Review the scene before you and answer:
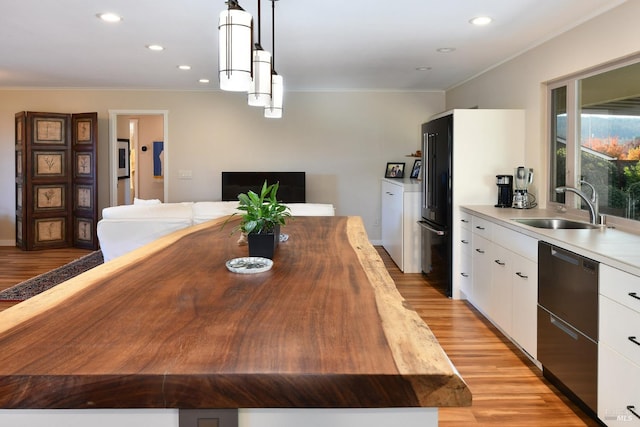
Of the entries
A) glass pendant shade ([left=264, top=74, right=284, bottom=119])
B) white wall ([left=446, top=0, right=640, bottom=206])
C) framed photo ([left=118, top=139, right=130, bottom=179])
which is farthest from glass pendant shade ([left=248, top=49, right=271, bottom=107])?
framed photo ([left=118, top=139, right=130, bottom=179])

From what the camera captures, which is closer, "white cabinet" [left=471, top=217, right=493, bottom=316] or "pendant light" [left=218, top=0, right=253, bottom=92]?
"pendant light" [left=218, top=0, right=253, bottom=92]

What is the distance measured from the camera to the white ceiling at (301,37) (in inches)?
134

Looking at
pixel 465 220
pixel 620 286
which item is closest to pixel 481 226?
pixel 465 220

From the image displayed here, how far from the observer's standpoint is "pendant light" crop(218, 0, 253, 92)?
1779 millimetres

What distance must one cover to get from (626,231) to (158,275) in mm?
2771

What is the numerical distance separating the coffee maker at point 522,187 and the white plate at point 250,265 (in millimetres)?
2989

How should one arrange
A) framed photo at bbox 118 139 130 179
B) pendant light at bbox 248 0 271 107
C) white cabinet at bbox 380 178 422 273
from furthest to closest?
1. framed photo at bbox 118 139 130 179
2. white cabinet at bbox 380 178 422 273
3. pendant light at bbox 248 0 271 107

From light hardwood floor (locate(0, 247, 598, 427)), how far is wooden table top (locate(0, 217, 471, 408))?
124 cm

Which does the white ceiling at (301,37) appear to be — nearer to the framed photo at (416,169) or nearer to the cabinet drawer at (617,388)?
the framed photo at (416,169)

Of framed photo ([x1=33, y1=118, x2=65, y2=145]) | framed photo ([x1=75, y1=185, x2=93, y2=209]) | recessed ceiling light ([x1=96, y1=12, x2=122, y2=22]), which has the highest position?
recessed ceiling light ([x1=96, y1=12, x2=122, y2=22])

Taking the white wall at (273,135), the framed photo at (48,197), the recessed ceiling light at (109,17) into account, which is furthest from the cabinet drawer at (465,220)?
the framed photo at (48,197)

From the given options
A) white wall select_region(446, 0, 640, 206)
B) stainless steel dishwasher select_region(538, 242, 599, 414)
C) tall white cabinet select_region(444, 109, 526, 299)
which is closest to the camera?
stainless steel dishwasher select_region(538, 242, 599, 414)

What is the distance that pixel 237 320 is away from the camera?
1.23 meters

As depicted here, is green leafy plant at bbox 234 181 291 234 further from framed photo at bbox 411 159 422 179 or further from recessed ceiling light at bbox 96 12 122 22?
framed photo at bbox 411 159 422 179
